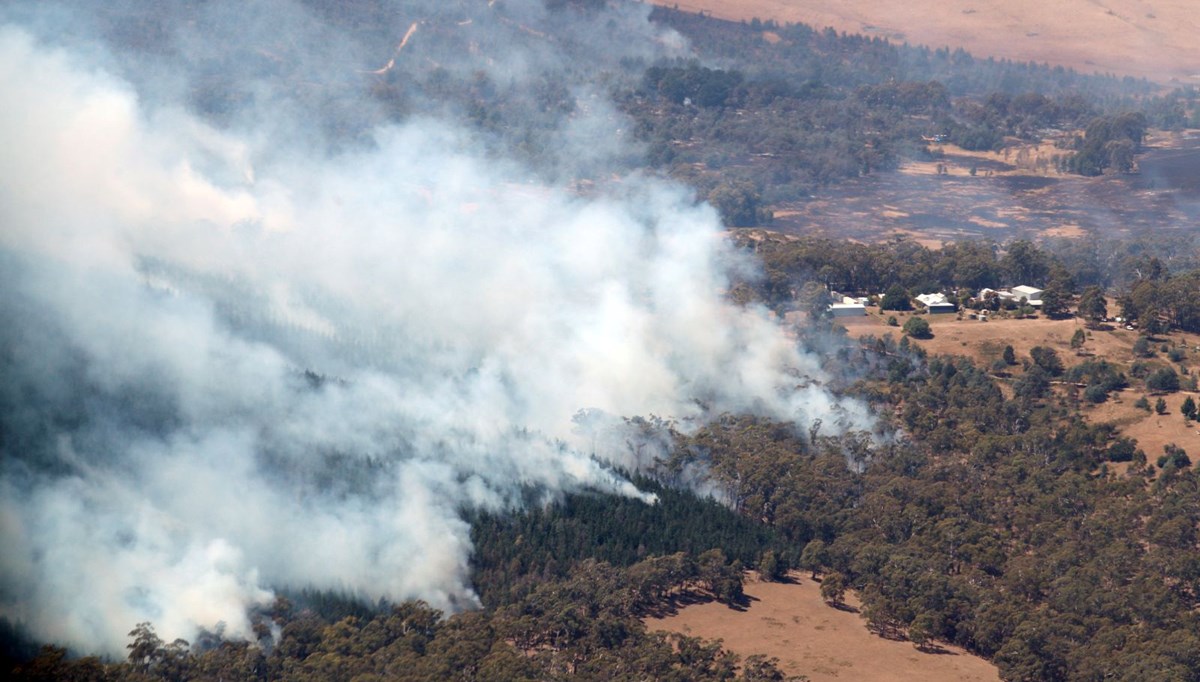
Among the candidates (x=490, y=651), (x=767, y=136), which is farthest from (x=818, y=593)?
(x=767, y=136)

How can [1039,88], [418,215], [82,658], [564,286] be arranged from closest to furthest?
[82,658] → [564,286] → [418,215] → [1039,88]

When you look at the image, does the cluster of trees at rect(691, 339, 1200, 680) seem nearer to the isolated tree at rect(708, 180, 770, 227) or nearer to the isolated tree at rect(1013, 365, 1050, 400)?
the isolated tree at rect(1013, 365, 1050, 400)

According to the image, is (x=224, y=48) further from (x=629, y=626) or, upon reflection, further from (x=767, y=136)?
(x=629, y=626)

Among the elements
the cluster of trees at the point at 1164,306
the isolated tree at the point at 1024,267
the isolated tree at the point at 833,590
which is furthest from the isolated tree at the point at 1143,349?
the isolated tree at the point at 833,590

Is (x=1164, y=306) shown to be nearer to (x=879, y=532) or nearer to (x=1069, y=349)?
(x=1069, y=349)

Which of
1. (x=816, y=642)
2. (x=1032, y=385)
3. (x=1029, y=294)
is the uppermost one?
(x=1029, y=294)

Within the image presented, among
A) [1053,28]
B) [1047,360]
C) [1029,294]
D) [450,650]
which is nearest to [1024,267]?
[1029,294]
